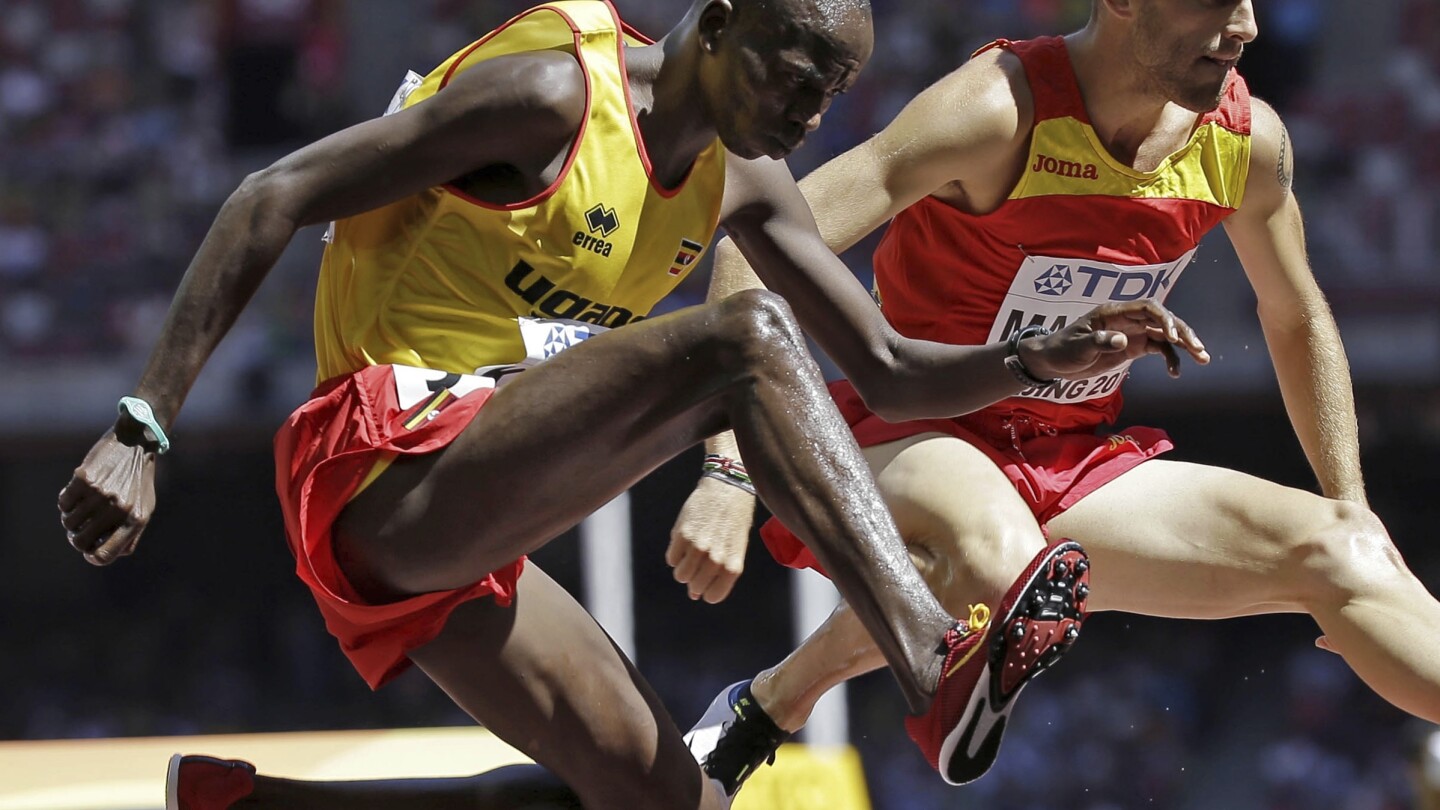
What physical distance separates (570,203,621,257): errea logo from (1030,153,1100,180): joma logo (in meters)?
1.11

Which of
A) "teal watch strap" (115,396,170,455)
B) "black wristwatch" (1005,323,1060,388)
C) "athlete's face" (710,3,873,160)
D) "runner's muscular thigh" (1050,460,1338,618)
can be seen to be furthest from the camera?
"runner's muscular thigh" (1050,460,1338,618)

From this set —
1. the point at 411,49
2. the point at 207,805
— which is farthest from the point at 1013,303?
the point at 411,49

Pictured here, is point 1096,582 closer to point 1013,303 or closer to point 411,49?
point 1013,303

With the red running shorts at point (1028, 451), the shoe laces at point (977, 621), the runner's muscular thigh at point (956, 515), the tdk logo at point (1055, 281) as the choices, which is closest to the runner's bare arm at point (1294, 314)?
the red running shorts at point (1028, 451)

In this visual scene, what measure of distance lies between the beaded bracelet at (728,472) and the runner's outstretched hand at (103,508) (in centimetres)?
102

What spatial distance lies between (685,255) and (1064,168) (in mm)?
996

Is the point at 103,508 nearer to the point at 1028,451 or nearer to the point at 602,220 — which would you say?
the point at 602,220

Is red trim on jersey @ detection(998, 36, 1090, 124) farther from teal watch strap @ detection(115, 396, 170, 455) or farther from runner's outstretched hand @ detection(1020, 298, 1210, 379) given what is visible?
teal watch strap @ detection(115, 396, 170, 455)

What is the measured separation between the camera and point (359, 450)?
270cm

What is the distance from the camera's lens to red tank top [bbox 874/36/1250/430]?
356cm

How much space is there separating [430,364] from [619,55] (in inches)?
23.0

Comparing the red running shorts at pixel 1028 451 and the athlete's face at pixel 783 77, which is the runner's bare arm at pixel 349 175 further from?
the red running shorts at pixel 1028 451

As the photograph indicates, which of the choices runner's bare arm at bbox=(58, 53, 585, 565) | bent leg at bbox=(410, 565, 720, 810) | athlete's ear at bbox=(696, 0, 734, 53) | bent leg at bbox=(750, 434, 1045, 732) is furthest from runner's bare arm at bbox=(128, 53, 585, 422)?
bent leg at bbox=(750, 434, 1045, 732)

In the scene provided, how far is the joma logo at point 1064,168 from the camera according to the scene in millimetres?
3545
